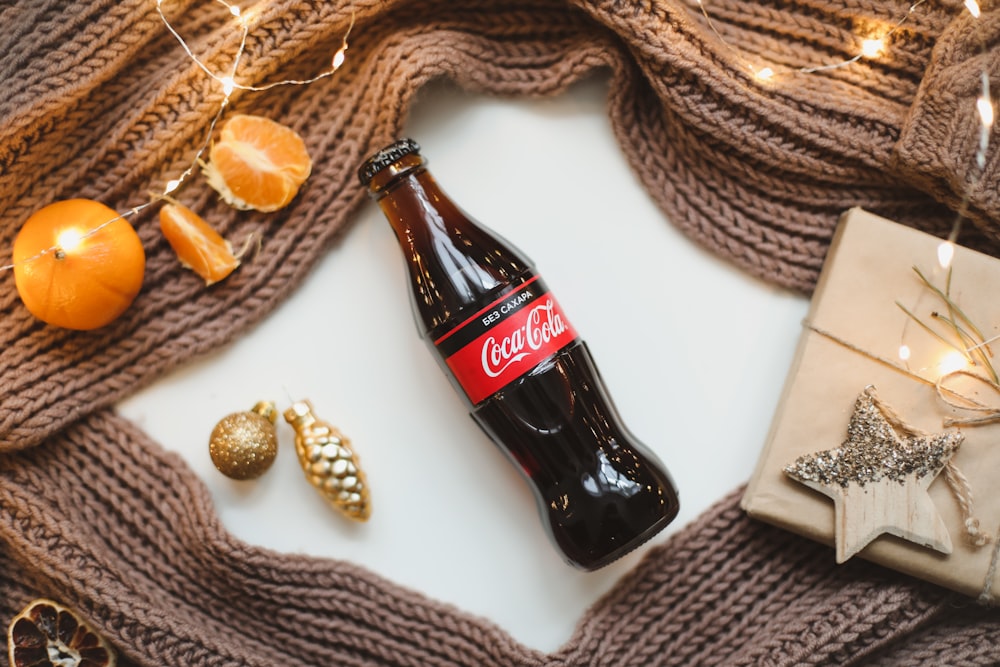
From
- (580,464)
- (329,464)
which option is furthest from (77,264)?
(580,464)

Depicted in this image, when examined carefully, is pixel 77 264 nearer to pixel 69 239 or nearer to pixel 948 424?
pixel 69 239

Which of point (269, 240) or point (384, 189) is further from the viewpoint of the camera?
point (269, 240)

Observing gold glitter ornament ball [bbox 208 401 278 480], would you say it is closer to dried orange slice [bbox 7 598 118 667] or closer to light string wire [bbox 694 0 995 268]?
dried orange slice [bbox 7 598 118 667]

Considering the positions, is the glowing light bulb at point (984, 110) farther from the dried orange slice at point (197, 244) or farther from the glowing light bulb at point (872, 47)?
the dried orange slice at point (197, 244)

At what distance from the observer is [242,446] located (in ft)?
2.72

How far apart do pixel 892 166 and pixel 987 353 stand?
0.22 meters

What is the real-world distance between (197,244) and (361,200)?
0.19 m

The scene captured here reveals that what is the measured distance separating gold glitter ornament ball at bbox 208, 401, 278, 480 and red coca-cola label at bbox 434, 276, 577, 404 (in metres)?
0.23

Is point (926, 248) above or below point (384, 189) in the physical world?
below

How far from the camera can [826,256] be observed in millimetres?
870

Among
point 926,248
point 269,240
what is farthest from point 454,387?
point 926,248

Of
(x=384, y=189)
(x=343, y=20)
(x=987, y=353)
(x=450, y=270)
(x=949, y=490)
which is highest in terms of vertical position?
(x=343, y=20)

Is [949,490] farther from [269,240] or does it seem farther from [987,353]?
[269,240]

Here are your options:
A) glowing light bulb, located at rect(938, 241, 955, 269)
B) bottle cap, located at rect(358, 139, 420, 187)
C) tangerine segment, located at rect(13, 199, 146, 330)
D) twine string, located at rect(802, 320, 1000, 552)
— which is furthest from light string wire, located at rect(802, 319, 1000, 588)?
tangerine segment, located at rect(13, 199, 146, 330)
